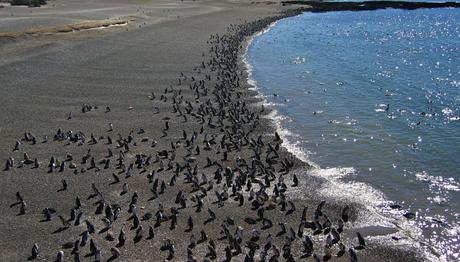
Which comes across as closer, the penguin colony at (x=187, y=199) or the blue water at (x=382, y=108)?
the penguin colony at (x=187, y=199)

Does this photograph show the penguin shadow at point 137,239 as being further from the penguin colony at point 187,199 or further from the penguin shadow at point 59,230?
the penguin shadow at point 59,230

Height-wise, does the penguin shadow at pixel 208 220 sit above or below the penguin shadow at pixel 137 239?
above

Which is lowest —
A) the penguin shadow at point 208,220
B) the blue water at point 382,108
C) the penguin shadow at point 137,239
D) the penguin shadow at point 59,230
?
the penguin shadow at point 59,230

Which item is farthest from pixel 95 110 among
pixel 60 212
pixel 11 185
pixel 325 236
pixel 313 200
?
pixel 325 236

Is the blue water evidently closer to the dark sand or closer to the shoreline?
the shoreline

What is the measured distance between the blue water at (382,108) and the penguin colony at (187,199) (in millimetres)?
3494

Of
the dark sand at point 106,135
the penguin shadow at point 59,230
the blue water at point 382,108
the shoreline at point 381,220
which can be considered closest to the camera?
the dark sand at point 106,135

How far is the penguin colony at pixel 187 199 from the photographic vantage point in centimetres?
1836

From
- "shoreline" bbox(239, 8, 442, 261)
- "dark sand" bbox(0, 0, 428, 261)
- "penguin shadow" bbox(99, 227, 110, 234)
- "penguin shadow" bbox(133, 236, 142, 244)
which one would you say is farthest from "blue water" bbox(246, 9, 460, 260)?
"penguin shadow" bbox(99, 227, 110, 234)

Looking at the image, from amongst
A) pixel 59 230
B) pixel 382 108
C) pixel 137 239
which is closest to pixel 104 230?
pixel 137 239

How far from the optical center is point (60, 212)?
68.9 ft

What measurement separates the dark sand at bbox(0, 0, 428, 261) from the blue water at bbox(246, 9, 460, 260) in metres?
2.52

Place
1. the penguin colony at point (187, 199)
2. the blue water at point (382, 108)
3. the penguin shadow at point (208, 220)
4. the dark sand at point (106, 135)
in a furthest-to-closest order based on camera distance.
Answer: the blue water at point (382, 108), the penguin shadow at point (208, 220), the dark sand at point (106, 135), the penguin colony at point (187, 199)

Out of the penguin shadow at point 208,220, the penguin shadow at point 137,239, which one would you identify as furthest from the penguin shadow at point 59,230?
the penguin shadow at point 208,220
